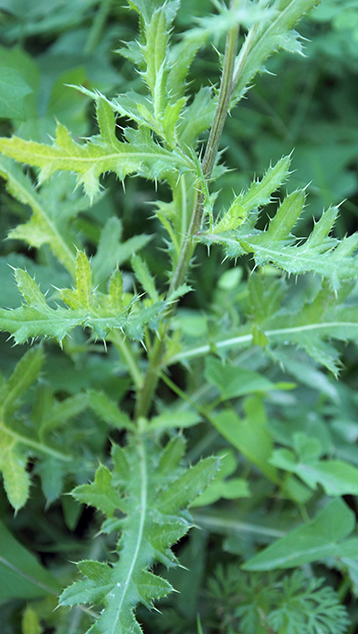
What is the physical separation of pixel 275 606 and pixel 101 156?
1.79 m

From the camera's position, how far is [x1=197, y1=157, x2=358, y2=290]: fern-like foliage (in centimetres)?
129

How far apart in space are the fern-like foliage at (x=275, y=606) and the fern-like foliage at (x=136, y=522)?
0.42m

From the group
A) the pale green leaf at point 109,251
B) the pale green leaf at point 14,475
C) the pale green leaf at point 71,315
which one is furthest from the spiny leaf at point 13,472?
the pale green leaf at point 109,251

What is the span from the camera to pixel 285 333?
1.79 metres

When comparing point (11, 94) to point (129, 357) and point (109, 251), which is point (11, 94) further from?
point (129, 357)

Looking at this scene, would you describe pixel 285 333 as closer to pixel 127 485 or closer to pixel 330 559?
pixel 127 485

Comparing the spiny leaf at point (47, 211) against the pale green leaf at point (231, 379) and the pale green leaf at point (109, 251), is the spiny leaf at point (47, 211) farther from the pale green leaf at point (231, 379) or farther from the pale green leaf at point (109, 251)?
the pale green leaf at point (231, 379)

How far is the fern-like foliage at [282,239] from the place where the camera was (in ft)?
4.22

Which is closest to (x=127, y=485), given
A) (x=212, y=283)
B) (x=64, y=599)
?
(x=64, y=599)

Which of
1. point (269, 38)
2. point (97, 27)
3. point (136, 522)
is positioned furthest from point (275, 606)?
point (97, 27)

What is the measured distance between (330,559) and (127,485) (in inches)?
35.1

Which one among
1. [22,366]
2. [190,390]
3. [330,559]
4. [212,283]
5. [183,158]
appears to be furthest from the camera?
[212,283]

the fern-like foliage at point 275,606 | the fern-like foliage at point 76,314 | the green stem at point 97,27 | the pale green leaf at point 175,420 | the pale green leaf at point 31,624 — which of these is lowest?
the pale green leaf at point 31,624

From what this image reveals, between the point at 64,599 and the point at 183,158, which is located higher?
the point at 183,158
